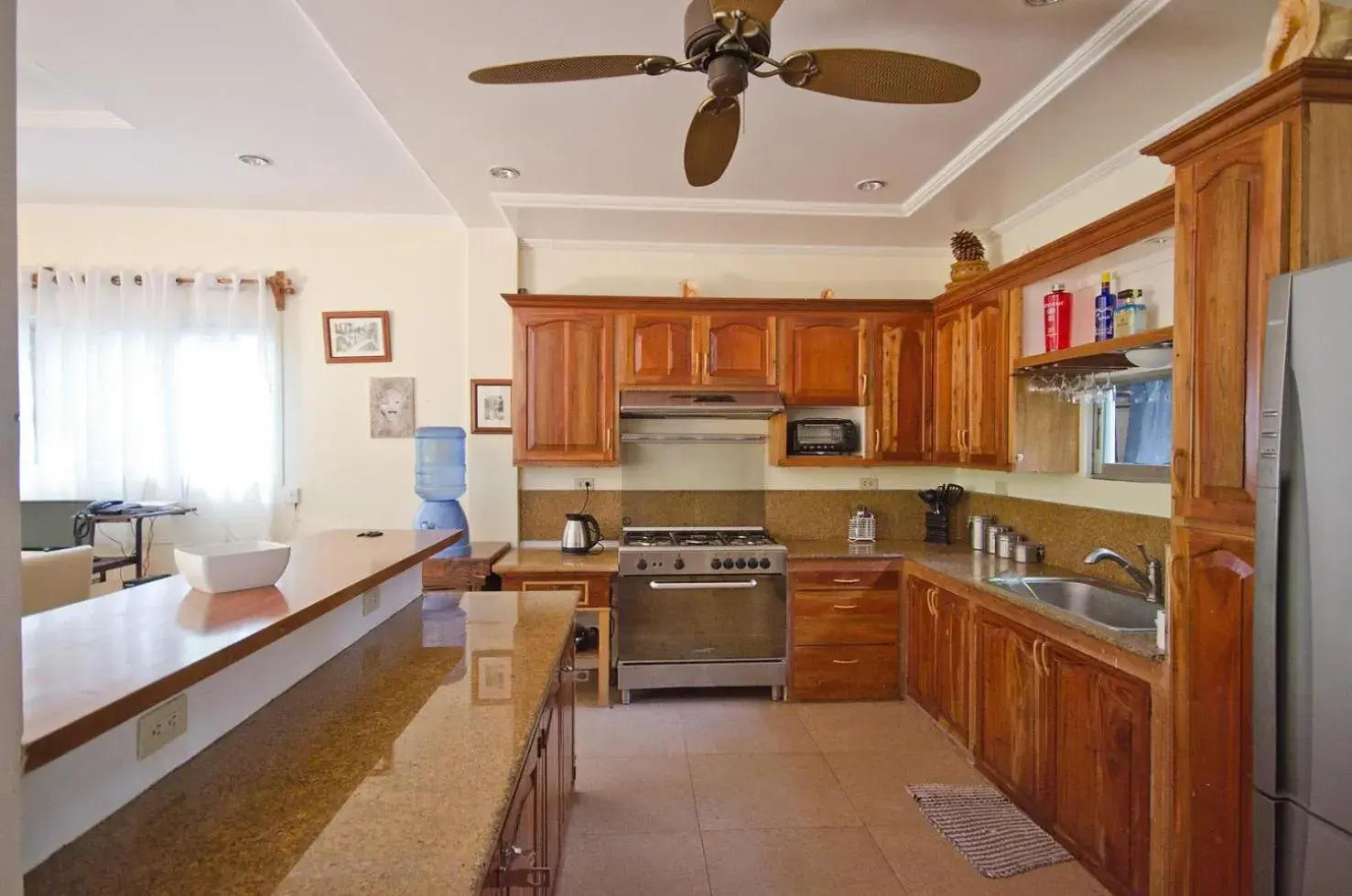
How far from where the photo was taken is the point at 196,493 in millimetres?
3789

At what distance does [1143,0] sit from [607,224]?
250 cm

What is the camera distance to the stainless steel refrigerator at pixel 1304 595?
1.29m

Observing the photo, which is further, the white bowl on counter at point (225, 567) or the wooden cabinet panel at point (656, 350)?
the wooden cabinet panel at point (656, 350)

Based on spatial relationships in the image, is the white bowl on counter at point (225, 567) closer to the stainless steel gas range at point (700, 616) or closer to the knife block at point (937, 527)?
the stainless steel gas range at point (700, 616)

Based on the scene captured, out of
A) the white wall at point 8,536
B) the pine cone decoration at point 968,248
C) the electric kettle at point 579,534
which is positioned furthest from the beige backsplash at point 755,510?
the white wall at point 8,536

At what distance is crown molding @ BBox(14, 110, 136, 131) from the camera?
2.77 meters

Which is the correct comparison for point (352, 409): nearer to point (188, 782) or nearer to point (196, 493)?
point (196, 493)

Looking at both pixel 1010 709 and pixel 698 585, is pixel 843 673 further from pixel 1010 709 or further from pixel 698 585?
pixel 1010 709

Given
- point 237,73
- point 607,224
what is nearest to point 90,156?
point 237,73

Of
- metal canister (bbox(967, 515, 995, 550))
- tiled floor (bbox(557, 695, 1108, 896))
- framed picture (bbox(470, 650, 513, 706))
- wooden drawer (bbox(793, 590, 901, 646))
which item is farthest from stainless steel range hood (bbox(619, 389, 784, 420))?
framed picture (bbox(470, 650, 513, 706))

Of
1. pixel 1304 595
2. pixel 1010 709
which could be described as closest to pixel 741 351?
pixel 1010 709

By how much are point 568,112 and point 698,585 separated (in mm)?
2308

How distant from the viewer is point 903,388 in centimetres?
383

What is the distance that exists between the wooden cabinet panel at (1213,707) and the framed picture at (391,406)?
12.2 ft
